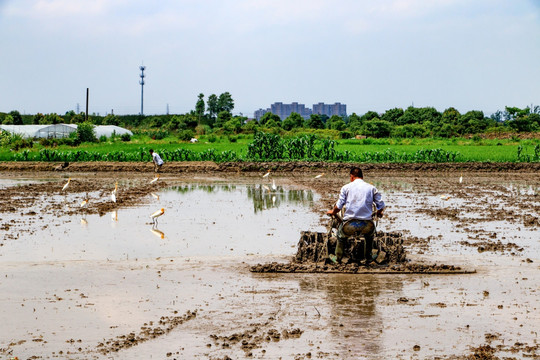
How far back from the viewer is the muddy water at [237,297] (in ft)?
22.3

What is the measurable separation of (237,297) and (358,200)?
248cm

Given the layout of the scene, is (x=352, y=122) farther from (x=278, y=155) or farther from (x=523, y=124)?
(x=278, y=155)

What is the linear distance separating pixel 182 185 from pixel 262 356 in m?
19.4

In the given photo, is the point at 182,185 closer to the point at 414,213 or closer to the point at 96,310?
the point at 414,213

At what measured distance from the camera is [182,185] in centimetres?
2555

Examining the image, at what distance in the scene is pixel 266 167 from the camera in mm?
31688

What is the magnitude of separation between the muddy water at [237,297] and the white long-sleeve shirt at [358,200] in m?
0.95

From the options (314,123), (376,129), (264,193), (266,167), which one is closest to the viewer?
(264,193)

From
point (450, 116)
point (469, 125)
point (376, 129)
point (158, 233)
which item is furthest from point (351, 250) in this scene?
point (450, 116)

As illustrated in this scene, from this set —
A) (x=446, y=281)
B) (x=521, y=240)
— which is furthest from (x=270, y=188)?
(x=446, y=281)

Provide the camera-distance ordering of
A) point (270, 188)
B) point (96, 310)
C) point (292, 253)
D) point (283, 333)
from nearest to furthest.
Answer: point (283, 333), point (96, 310), point (292, 253), point (270, 188)

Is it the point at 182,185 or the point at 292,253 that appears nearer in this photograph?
the point at 292,253

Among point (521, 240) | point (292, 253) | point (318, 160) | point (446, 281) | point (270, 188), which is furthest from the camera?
point (318, 160)

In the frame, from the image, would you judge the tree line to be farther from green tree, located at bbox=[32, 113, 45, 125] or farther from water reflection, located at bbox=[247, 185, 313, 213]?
water reflection, located at bbox=[247, 185, 313, 213]
